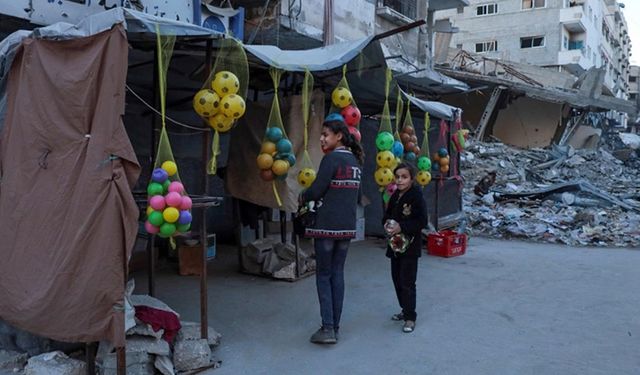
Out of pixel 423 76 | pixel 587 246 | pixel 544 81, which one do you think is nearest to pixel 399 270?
pixel 587 246

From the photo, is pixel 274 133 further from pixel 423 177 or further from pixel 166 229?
pixel 423 177

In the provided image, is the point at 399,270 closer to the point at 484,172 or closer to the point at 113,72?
the point at 113,72

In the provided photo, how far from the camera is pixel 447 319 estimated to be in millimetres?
5320

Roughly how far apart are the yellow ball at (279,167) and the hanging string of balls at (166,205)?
69.0 inches

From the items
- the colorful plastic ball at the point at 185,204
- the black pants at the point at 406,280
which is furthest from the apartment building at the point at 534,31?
the colorful plastic ball at the point at 185,204

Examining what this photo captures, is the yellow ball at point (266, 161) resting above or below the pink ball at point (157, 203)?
above

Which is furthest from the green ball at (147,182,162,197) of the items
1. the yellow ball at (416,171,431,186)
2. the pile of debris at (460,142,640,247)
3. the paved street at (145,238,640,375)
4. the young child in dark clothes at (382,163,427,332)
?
the pile of debris at (460,142,640,247)

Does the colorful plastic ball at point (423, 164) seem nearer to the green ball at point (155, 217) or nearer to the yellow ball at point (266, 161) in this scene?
the yellow ball at point (266, 161)

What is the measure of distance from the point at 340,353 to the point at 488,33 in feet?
138

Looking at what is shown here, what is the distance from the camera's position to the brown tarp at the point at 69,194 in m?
3.50

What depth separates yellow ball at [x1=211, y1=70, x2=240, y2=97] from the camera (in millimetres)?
4391

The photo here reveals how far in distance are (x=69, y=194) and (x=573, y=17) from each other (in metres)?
42.4

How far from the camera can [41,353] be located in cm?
412

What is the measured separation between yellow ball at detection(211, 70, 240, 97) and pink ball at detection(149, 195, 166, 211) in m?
1.07
